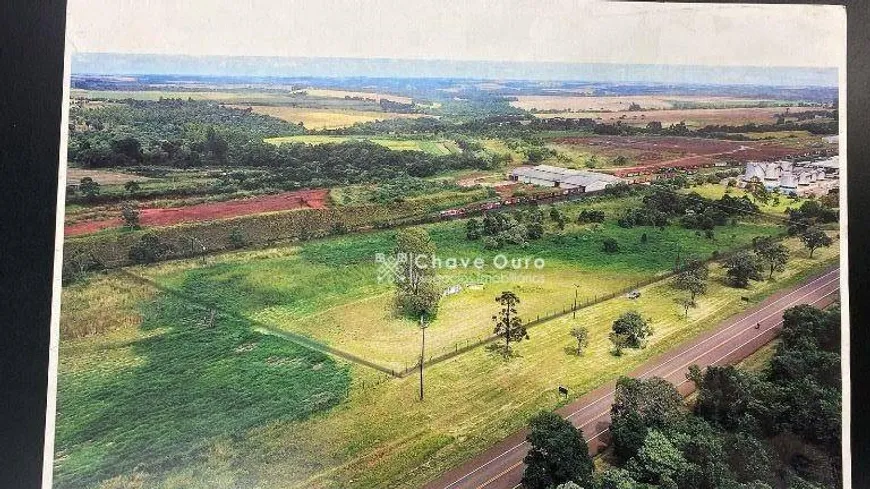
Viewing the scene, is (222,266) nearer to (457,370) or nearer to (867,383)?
(457,370)

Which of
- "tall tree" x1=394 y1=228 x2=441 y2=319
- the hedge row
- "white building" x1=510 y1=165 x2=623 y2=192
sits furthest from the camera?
"white building" x1=510 y1=165 x2=623 y2=192

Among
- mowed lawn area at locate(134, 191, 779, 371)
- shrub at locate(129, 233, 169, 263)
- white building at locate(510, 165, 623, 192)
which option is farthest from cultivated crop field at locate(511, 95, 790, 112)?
shrub at locate(129, 233, 169, 263)

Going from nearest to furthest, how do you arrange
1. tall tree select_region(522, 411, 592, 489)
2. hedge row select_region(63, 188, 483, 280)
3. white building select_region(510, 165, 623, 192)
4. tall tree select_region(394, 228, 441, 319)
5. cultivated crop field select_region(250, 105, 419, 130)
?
tall tree select_region(522, 411, 592, 489), hedge row select_region(63, 188, 483, 280), tall tree select_region(394, 228, 441, 319), cultivated crop field select_region(250, 105, 419, 130), white building select_region(510, 165, 623, 192)

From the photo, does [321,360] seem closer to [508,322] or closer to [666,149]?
[508,322]

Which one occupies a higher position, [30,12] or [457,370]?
[30,12]

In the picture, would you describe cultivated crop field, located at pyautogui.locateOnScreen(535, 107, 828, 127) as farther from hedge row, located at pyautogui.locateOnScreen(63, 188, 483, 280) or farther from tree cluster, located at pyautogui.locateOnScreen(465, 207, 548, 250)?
hedge row, located at pyautogui.locateOnScreen(63, 188, 483, 280)

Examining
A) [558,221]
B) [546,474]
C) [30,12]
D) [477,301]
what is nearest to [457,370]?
[477,301]
